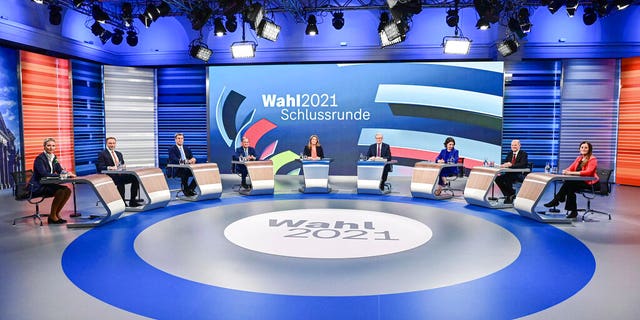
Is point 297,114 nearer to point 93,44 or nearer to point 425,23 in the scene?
point 425,23

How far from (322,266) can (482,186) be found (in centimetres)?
392

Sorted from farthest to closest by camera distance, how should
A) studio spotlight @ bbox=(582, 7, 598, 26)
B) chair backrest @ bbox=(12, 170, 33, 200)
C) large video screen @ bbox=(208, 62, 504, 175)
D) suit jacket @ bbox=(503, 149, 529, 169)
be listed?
large video screen @ bbox=(208, 62, 504, 175)
studio spotlight @ bbox=(582, 7, 598, 26)
suit jacket @ bbox=(503, 149, 529, 169)
chair backrest @ bbox=(12, 170, 33, 200)

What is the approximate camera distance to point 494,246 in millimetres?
4598

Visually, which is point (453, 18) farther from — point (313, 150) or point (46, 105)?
point (46, 105)

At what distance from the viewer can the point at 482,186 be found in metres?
6.75

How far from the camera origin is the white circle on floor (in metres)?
4.43

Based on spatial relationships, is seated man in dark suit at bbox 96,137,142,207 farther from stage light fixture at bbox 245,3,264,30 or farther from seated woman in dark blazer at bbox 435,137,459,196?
seated woman in dark blazer at bbox 435,137,459,196

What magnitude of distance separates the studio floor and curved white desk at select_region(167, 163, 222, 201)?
3.02 ft

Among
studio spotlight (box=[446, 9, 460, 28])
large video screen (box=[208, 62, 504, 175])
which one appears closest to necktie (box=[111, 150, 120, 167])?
large video screen (box=[208, 62, 504, 175])

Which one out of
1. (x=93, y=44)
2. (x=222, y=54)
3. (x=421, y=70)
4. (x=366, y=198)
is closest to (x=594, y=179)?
(x=366, y=198)

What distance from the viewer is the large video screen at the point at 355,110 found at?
10391 mm

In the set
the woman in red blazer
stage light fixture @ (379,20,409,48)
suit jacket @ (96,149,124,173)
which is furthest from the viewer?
stage light fixture @ (379,20,409,48)

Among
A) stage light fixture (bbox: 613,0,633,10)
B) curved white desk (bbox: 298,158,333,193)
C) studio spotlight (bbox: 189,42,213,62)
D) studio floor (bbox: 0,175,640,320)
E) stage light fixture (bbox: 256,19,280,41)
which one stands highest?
stage light fixture (bbox: 613,0,633,10)

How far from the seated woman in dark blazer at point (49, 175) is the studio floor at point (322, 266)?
27cm
